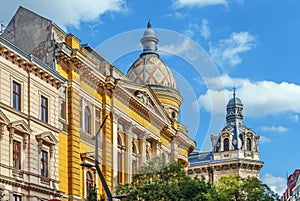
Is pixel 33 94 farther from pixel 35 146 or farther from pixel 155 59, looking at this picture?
pixel 155 59

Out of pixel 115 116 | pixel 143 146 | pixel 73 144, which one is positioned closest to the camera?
pixel 73 144

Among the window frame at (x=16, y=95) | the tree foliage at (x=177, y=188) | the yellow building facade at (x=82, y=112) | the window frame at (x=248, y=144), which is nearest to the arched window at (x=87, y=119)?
the yellow building facade at (x=82, y=112)

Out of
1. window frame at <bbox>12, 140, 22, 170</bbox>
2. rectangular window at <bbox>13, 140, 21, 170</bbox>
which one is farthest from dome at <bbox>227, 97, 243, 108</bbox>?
rectangular window at <bbox>13, 140, 21, 170</bbox>

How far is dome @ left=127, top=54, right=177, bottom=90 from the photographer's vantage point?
80.1 metres

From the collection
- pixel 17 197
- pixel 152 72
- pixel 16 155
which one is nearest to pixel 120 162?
pixel 16 155

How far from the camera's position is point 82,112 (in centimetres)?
5475

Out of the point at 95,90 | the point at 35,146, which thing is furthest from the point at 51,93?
the point at 95,90

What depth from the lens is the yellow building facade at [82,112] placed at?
4959 centimetres

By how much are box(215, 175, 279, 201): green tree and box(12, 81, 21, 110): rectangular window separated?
18381mm

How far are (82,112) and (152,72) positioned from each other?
96.1 ft

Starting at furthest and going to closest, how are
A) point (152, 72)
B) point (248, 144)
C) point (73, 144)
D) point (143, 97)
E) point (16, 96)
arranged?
point (248, 144)
point (152, 72)
point (143, 97)
point (73, 144)
point (16, 96)

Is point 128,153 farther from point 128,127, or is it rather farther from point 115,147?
point 115,147

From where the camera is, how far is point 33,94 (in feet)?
152

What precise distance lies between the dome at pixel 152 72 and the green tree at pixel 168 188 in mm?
27208
